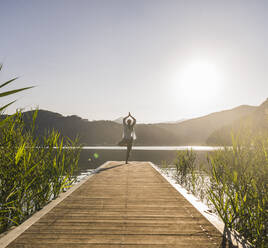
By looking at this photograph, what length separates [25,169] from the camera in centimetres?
297

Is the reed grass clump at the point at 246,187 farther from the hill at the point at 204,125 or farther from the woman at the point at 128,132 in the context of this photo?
the hill at the point at 204,125

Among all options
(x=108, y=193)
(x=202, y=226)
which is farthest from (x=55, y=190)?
(x=202, y=226)

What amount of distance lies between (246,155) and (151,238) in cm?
182

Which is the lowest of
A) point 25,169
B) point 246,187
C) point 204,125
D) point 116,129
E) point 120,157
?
point 120,157

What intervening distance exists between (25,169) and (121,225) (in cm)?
156

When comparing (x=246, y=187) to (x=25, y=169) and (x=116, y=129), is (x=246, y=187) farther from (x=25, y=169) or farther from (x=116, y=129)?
(x=116, y=129)

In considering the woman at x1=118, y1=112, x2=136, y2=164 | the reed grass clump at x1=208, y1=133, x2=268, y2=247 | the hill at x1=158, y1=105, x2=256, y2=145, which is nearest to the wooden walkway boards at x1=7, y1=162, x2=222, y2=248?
the reed grass clump at x1=208, y1=133, x2=268, y2=247

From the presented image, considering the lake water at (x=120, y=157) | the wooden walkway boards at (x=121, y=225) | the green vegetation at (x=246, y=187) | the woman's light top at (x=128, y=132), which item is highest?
the woman's light top at (x=128, y=132)

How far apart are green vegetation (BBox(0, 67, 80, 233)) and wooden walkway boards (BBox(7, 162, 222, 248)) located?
0.43 m

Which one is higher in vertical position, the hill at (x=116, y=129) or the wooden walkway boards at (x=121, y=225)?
the hill at (x=116, y=129)

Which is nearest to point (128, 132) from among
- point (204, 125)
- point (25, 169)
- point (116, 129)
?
point (25, 169)

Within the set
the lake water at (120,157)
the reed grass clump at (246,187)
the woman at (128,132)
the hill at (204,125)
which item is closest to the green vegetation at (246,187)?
the reed grass clump at (246,187)

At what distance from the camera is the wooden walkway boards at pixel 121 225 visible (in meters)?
2.14

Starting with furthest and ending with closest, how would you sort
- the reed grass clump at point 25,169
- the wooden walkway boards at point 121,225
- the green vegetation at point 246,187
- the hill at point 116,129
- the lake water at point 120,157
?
the hill at point 116,129 → the lake water at point 120,157 → the reed grass clump at point 25,169 → the green vegetation at point 246,187 → the wooden walkway boards at point 121,225
